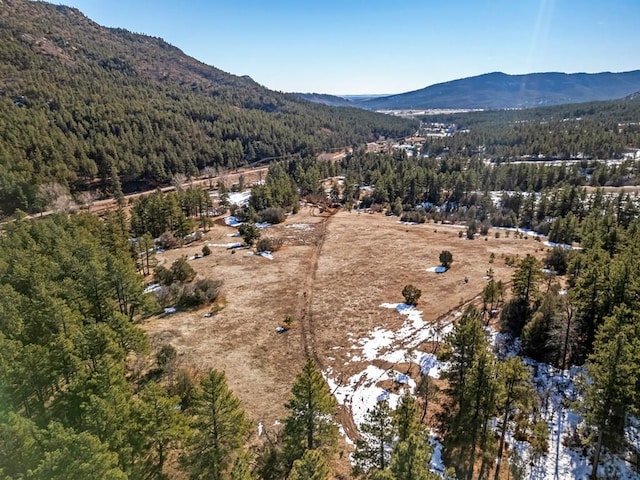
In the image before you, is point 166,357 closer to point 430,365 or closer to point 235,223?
point 430,365

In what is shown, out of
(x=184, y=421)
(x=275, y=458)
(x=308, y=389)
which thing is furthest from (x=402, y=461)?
(x=184, y=421)

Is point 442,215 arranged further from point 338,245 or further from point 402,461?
point 402,461

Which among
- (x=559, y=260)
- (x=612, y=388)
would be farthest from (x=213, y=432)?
(x=559, y=260)

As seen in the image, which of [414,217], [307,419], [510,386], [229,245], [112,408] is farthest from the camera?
[414,217]

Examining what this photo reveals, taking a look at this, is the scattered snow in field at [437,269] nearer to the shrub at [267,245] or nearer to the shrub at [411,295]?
the shrub at [411,295]

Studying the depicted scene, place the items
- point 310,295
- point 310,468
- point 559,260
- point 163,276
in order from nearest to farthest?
point 310,468 → point 310,295 → point 559,260 → point 163,276

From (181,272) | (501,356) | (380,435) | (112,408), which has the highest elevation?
(112,408)
